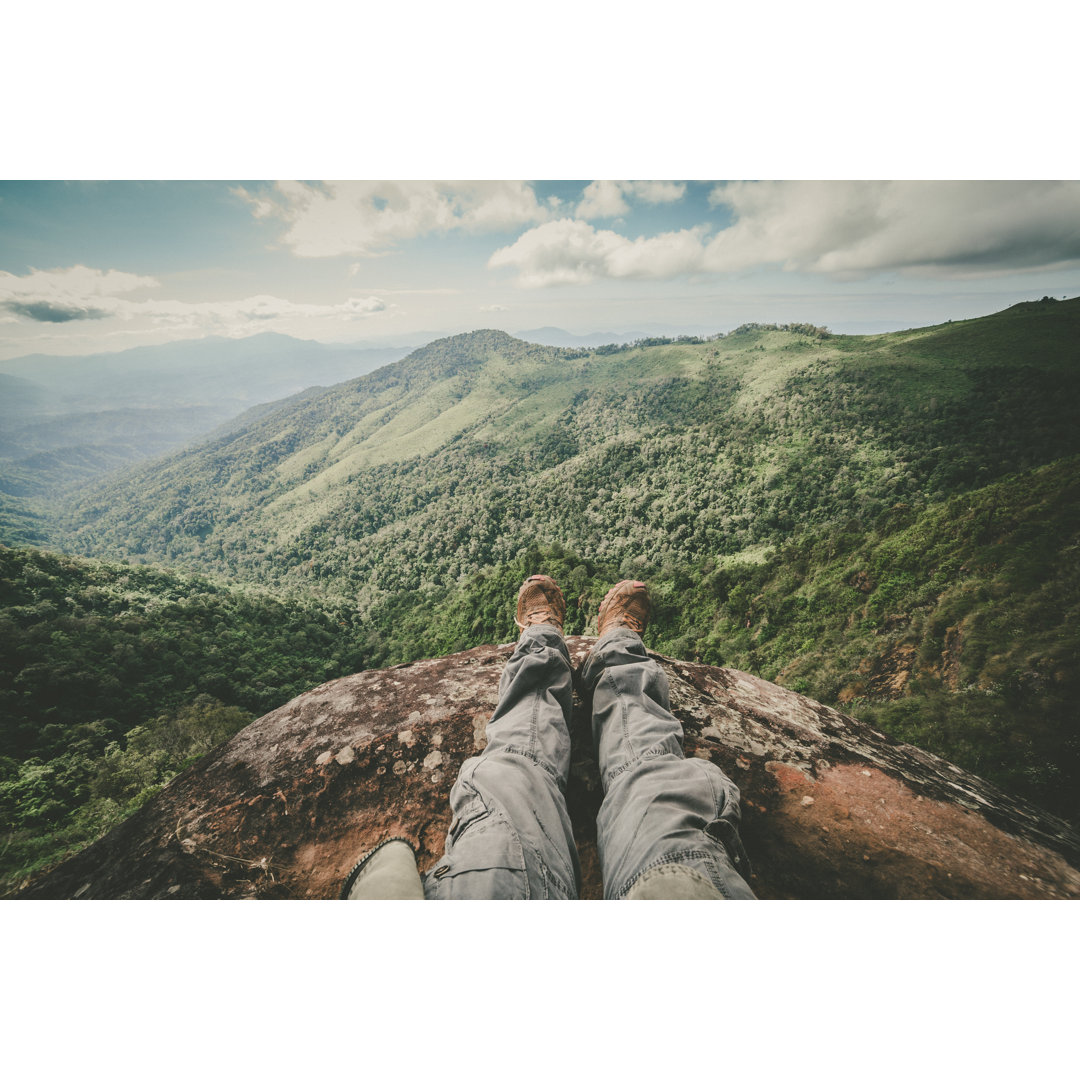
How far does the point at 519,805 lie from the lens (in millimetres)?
1883

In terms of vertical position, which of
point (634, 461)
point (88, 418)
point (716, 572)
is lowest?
point (716, 572)

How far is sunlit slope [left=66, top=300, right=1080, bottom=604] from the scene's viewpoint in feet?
63.4

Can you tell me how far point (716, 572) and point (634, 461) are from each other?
23.1 metres

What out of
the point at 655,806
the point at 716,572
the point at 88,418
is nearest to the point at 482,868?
the point at 655,806

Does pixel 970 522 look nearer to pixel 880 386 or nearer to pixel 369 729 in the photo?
pixel 369 729

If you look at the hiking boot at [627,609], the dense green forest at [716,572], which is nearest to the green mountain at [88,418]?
the dense green forest at [716,572]

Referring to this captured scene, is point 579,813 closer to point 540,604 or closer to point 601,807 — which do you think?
point 601,807

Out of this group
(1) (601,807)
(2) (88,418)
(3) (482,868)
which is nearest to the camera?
(3) (482,868)

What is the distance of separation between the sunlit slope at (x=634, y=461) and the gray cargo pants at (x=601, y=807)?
1631 centimetres

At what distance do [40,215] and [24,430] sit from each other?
6900 inches

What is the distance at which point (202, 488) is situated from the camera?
102m

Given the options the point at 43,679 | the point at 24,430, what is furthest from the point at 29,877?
the point at 24,430

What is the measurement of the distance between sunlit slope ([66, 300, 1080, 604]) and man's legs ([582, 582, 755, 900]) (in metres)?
16.2

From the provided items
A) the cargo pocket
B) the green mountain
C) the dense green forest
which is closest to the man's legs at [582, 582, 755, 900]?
the cargo pocket
